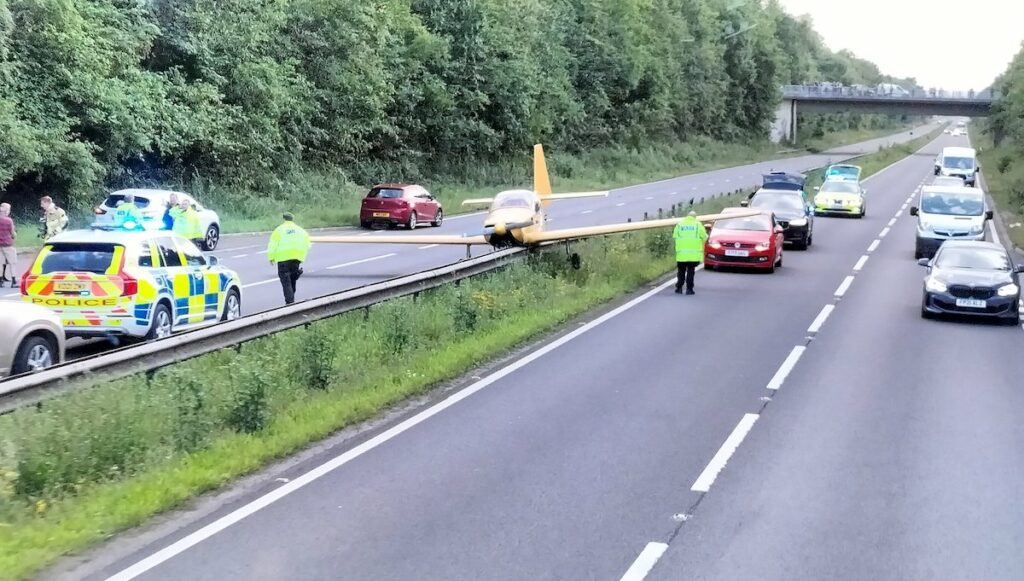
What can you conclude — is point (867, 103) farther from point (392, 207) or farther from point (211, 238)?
point (211, 238)

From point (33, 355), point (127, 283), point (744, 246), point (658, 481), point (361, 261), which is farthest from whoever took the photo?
point (361, 261)

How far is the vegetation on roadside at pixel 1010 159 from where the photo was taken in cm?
4731

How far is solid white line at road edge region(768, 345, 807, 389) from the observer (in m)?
14.5

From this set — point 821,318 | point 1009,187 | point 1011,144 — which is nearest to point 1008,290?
point 821,318

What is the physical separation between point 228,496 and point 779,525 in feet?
14.0

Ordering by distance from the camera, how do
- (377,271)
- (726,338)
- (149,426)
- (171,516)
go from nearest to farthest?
(171,516) → (149,426) → (726,338) → (377,271)

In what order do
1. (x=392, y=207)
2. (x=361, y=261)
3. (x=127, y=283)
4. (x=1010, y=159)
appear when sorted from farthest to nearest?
(x=1010, y=159), (x=392, y=207), (x=361, y=261), (x=127, y=283)

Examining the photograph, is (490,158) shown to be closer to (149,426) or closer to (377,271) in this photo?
(377,271)

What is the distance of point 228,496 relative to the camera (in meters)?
9.03

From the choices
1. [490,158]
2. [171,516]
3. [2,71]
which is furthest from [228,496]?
[490,158]

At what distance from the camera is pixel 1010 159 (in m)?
Result: 77.8

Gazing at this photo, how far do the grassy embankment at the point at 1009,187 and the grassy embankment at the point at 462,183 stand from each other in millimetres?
20886

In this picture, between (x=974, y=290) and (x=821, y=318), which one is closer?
(x=974, y=290)

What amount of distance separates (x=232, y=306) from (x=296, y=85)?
93.9 ft
